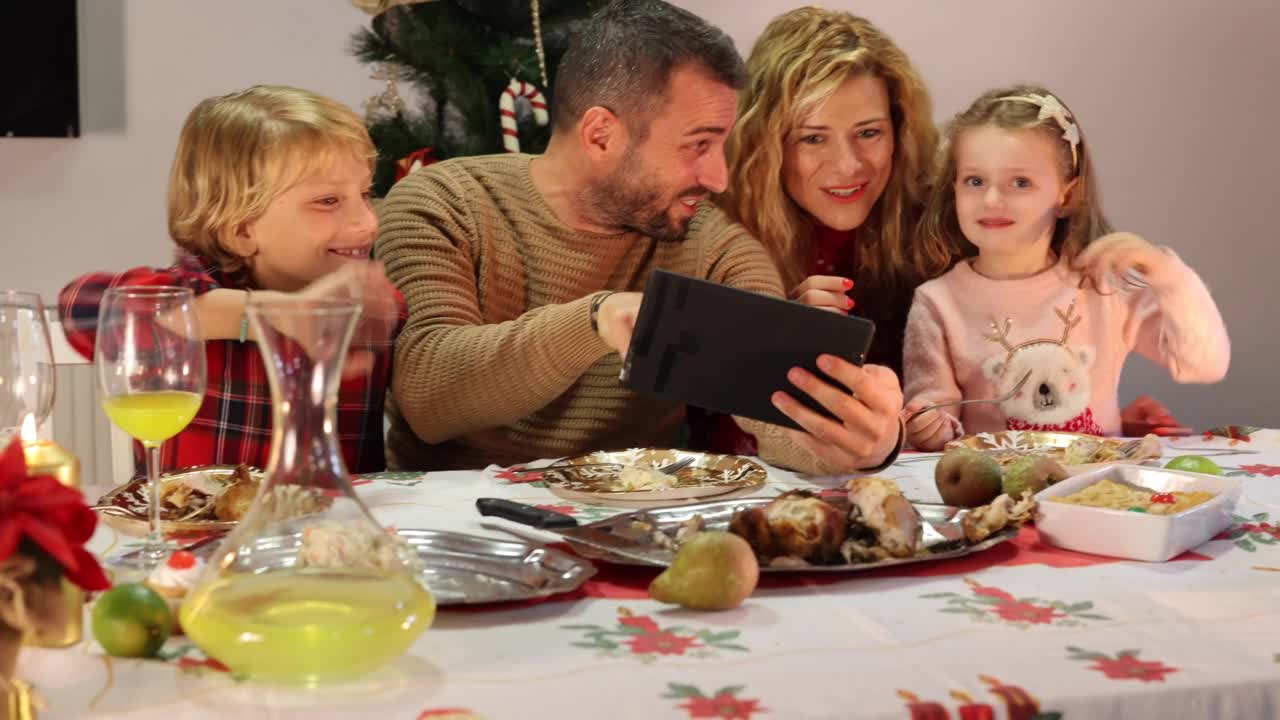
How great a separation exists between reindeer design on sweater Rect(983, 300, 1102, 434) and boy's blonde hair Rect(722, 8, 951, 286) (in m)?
0.26

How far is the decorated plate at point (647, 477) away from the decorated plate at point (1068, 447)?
298 millimetres

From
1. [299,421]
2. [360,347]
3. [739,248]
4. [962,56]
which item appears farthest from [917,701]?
[962,56]

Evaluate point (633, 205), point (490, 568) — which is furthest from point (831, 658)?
point (633, 205)

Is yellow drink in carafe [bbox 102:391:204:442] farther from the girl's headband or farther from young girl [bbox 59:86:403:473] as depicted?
the girl's headband

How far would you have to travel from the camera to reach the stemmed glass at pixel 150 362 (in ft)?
3.85

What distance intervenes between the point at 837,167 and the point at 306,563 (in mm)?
1637

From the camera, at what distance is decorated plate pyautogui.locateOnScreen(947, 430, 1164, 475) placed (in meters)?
1.60

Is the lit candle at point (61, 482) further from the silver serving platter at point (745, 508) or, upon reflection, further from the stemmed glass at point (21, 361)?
the silver serving platter at point (745, 508)

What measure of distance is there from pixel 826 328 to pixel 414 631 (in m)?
0.70

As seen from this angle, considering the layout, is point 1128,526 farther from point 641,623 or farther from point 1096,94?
point 1096,94

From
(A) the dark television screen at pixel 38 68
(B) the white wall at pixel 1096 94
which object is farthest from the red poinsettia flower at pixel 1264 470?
(A) the dark television screen at pixel 38 68

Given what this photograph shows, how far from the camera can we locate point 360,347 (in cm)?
202

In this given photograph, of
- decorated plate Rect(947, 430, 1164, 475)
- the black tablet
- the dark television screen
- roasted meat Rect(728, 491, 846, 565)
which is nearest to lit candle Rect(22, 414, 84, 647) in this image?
roasted meat Rect(728, 491, 846, 565)

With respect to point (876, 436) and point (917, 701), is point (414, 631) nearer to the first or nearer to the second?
point (917, 701)
